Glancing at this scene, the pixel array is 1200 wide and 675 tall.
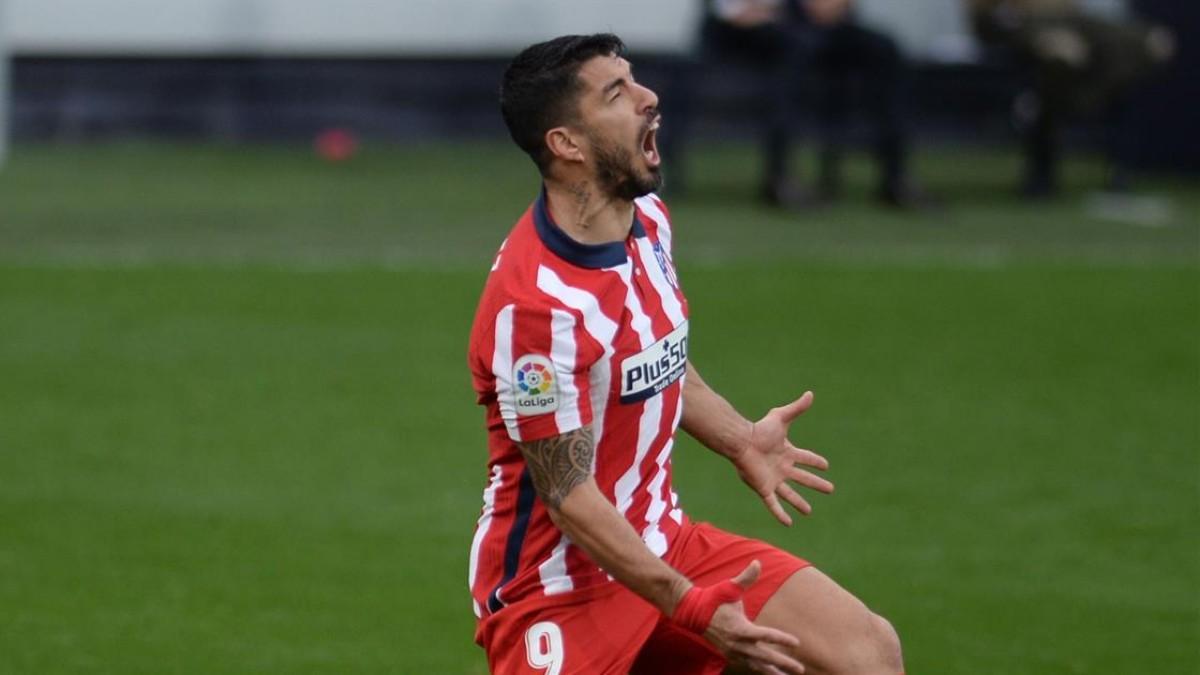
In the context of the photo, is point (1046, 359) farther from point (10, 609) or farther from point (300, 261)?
point (10, 609)

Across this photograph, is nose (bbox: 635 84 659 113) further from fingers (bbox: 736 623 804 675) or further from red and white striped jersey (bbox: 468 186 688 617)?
fingers (bbox: 736 623 804 675)

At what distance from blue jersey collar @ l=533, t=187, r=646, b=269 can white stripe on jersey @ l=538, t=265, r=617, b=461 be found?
6 cm

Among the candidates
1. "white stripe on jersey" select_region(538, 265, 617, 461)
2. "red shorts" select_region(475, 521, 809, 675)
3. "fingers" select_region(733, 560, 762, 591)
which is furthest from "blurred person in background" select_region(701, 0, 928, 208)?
"fingers" select_region(733, 560, 762, 591)

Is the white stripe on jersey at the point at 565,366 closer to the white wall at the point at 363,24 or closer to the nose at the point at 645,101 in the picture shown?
the nose at the point at 645,101

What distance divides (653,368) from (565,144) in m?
0.51

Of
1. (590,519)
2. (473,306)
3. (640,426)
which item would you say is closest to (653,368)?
(640,426)

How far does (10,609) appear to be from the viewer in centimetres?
678

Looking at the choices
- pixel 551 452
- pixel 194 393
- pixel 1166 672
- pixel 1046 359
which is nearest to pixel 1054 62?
pixel 1046 359

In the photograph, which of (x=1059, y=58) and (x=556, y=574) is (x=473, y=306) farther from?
(x=556, y=574)

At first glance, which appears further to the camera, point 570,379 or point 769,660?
point 570,379

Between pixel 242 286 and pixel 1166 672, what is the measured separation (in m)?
7.59

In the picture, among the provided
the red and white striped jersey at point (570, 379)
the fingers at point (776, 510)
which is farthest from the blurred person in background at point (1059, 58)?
the red and white striped jersey at point (570, 379)

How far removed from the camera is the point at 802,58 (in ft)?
51.8

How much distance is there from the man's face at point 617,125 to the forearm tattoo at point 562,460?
543 millimetres
